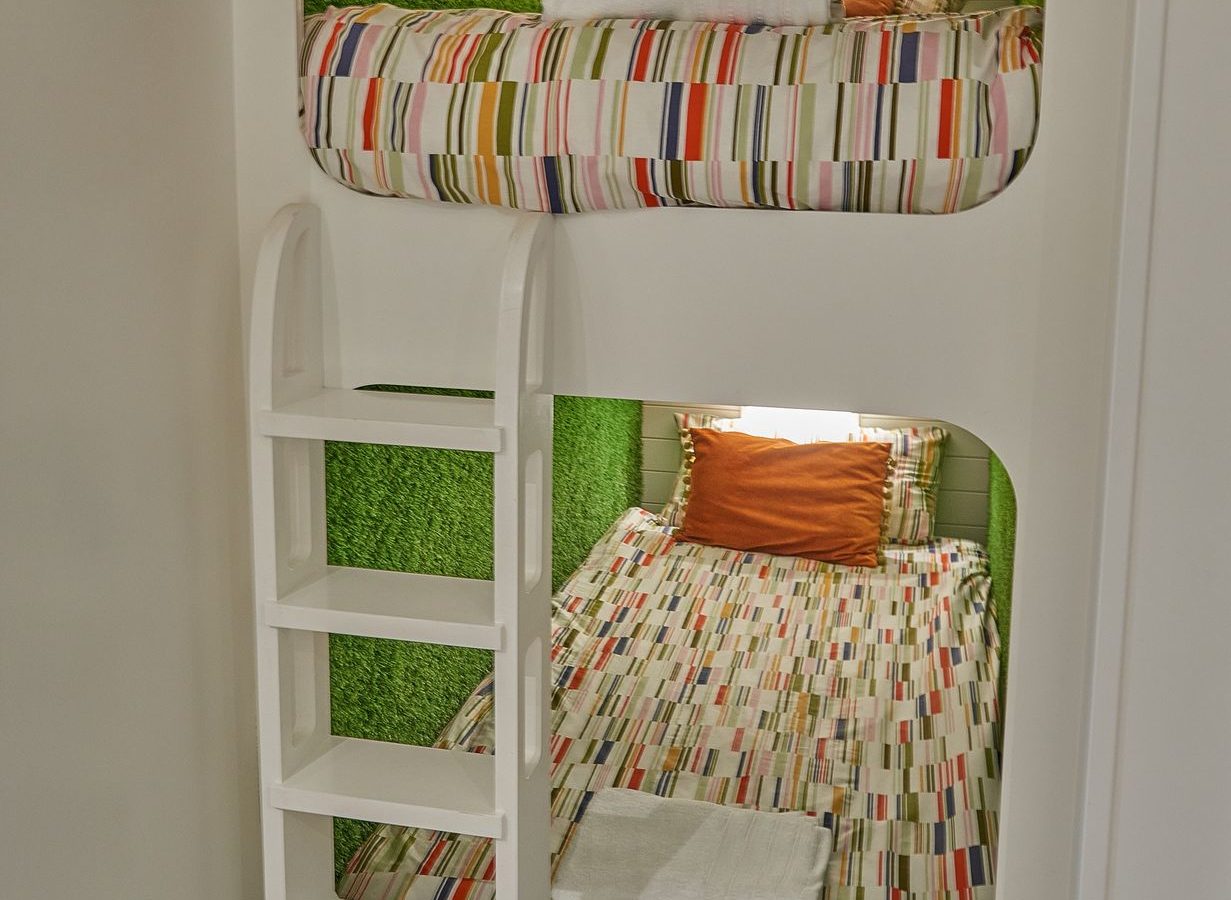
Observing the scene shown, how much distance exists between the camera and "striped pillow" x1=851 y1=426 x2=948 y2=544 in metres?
4.02

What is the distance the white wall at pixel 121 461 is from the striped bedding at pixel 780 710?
617 mm

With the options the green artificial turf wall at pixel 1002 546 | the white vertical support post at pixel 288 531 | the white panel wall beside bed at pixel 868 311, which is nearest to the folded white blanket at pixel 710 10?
the white panel wall beside bed at pixel 868 311

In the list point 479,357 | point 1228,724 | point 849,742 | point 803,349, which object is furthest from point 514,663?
point 849,742

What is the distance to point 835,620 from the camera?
10.9 ft

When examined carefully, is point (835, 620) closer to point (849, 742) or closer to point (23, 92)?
point (849, 742)

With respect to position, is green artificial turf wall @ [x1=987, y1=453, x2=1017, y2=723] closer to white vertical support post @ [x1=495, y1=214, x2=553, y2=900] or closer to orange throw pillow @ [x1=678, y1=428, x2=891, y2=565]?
orange throw pillow @ [x1=678, y1=428, x2=891, y2=565]

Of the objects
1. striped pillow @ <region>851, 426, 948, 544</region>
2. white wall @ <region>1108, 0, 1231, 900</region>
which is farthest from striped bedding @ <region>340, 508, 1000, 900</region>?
white wall @ <region>1108, 0, 1231, 900</region>

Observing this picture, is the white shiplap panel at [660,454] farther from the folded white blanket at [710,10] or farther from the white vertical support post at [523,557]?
the folded white blanket at [710,10]

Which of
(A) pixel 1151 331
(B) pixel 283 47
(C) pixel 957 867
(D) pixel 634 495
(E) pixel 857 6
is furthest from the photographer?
(D) pixel 634 495

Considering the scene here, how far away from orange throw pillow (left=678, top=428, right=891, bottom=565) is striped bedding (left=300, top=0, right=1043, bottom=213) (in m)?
2.32

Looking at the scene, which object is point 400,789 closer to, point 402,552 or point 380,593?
point 380,593

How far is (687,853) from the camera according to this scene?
2191mm

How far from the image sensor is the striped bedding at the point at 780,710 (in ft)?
7.30

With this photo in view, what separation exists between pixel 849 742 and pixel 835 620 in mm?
684
